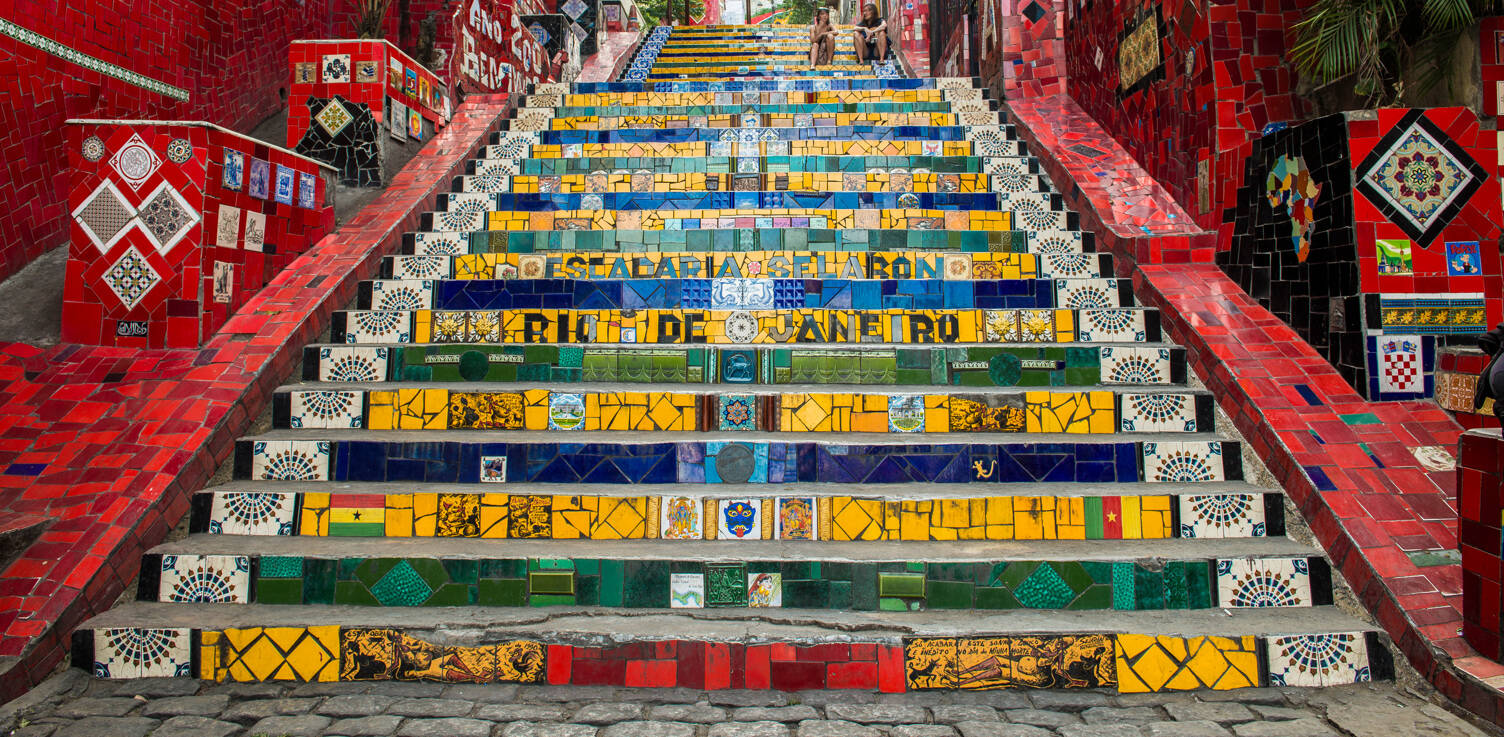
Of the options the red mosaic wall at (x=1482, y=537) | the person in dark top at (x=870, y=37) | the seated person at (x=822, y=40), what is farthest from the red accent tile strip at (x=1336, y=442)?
the person in dark top at (x=870, y=37)

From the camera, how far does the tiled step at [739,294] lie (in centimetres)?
381

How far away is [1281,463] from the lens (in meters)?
2.82

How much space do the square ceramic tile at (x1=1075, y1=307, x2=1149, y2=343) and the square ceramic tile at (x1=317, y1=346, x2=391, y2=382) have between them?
→ 3112 millimetres

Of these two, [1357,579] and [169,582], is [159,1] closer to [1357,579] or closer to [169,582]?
[169,582]

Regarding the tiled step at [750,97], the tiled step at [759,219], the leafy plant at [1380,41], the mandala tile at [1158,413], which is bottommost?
the mandala tile at [1158,413]

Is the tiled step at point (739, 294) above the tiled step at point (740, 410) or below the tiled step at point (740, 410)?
above

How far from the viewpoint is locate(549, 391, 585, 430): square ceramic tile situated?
319cm

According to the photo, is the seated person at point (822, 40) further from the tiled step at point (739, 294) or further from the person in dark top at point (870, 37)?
the tiled step at point (739, 294)

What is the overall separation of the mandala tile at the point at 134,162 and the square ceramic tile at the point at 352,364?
110 centimetres

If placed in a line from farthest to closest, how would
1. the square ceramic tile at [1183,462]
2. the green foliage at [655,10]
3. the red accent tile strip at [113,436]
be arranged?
1. the green foliage at [655,10]
2. the square ceramic tile at [1183,462]
3. the red accent tile strip at [113,436]

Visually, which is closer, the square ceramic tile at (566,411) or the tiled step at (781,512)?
the tiled step at (781,512)

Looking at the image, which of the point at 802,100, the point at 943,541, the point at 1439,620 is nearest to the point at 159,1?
the point at 802,100

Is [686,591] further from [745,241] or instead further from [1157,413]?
[745,241]

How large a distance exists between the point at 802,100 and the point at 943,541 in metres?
4.67
